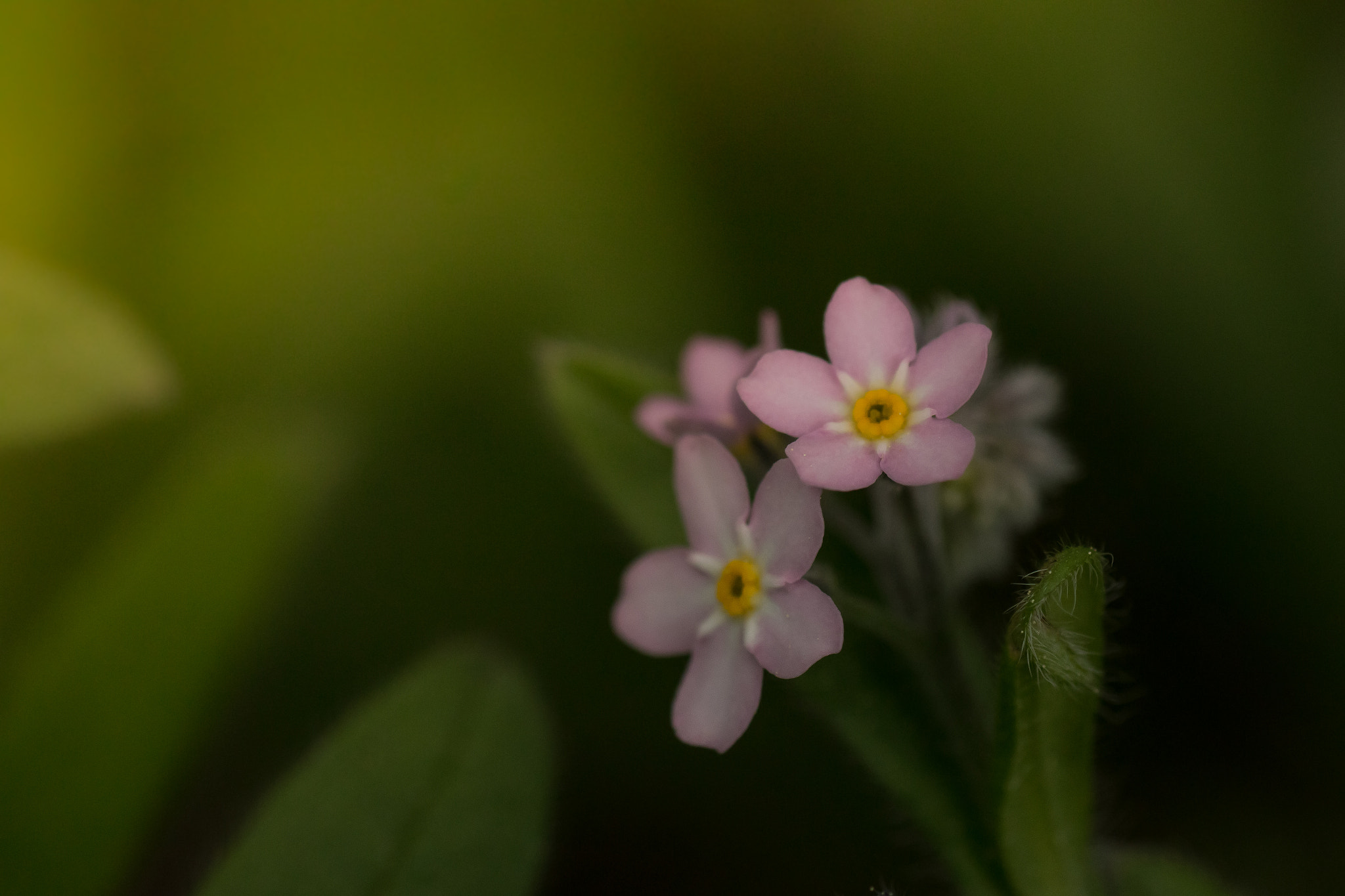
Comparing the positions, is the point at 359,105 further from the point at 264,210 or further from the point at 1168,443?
the point at 1168,443

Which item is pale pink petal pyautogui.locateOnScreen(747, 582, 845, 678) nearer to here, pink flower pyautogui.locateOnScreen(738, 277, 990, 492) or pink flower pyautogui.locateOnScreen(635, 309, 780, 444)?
pink flower pyautogui.locateOnScreen(738, 277, 990, 492)

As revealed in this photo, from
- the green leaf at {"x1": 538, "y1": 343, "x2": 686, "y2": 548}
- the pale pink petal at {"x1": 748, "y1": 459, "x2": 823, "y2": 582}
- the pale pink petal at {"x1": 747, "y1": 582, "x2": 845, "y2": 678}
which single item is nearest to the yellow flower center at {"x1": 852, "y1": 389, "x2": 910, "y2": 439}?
the pale pink petal at {"x1": 748, "y1": 459, "x2": 823, "y2": 582}

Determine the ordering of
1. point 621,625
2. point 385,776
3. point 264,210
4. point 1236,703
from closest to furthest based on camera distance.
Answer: point 621,625 < point 385,776 < point 1236,703 < point 264,210

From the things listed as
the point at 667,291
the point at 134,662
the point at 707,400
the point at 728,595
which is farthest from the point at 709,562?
the point at 667,291

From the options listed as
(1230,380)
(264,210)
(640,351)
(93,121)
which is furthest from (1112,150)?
(93,121)

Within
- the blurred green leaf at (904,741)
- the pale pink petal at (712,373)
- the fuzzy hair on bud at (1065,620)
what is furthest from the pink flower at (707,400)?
the fuzzy hair on bud at (1065,620)

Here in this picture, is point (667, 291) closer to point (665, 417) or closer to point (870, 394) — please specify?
point (665, 417)
